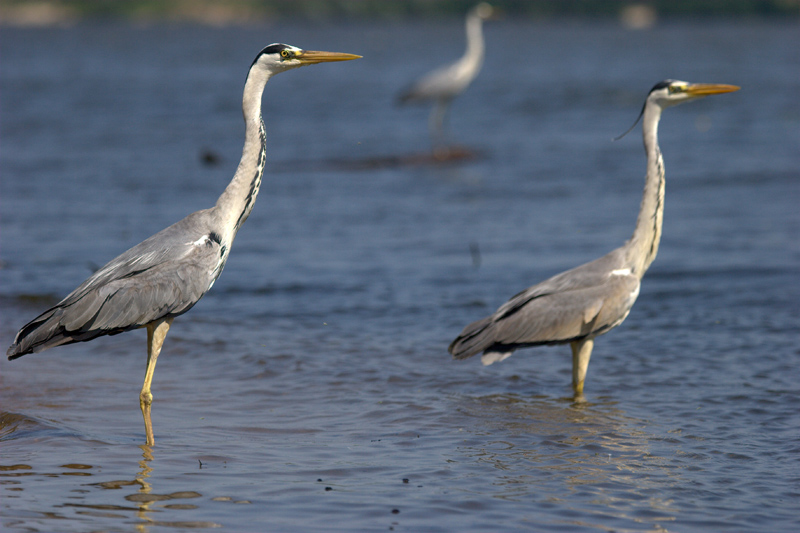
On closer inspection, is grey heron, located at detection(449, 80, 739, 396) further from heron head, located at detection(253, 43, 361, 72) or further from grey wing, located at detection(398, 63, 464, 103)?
grey wing, located at detection(398, 63, 464, 103)

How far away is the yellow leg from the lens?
5820mm

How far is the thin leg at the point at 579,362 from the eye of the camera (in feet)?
22.8

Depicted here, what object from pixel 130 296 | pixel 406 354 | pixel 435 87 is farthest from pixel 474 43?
pixel 130 296

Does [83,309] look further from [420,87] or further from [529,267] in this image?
[420,87]

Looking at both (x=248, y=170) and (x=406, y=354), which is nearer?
(x=248, y=170)

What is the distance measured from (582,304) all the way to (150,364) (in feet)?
9.73

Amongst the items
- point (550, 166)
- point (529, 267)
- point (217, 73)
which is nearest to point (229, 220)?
point (529, 267)

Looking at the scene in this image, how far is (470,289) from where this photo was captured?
10180 millimetres

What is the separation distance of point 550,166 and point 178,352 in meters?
11.4

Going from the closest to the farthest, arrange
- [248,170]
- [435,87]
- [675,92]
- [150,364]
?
[150,364]
[248,170]
[675,92]
[435,87]

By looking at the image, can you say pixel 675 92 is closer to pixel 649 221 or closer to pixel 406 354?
pixel 649 221

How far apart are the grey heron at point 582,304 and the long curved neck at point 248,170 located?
187cm

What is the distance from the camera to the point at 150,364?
19.5 feet

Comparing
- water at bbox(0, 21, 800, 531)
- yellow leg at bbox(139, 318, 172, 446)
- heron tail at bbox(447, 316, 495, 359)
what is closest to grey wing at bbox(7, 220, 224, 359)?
yellow leg at bbox(139, 318, 172, 446)
